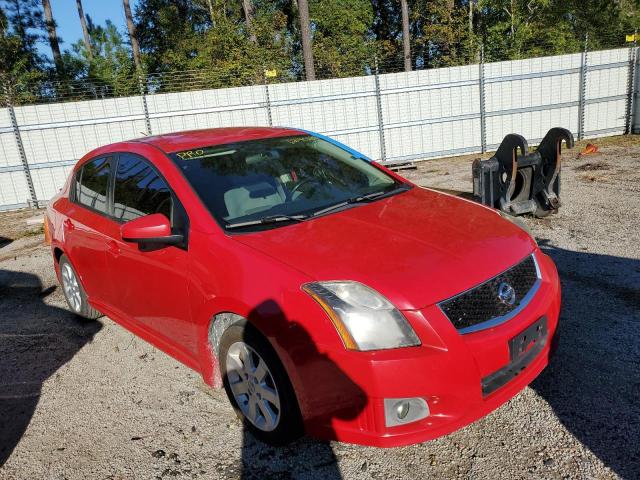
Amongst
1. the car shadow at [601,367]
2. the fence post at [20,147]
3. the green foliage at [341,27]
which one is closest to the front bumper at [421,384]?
the car shadow at [601,367]

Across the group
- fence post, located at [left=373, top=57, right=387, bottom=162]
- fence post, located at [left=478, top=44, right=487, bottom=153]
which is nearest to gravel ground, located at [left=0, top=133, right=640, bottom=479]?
fence post, located at [left=373, top=57, right=387, bottom=162]

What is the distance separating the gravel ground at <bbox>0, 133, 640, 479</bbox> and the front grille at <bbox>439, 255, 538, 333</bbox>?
70cm

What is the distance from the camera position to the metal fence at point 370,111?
12.3 m

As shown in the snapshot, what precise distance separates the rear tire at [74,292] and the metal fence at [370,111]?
860 cm

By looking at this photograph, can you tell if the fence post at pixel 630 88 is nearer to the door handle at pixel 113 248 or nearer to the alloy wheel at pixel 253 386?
the door handle at pixel 113 248

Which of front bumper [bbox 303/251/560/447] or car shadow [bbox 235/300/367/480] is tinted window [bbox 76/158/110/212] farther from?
front bumper [bbox 303/251/560/447]

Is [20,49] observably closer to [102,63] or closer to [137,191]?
[102,63]

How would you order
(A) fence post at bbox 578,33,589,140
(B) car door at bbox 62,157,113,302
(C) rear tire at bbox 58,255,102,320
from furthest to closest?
(A) fence post at bbox 578,33,589,140, (C) rear tire at bbox 58,255,102,320, (B) car door at bbox 62,157,113,302

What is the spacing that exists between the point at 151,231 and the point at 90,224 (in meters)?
1.33

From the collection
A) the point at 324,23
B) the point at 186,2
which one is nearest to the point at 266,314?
the point at 324,23

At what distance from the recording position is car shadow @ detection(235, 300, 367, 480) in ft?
7.45

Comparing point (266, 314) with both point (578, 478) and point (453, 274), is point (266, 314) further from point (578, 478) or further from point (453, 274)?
point (578, 478)

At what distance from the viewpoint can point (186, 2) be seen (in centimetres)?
3981

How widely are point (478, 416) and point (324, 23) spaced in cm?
3472
